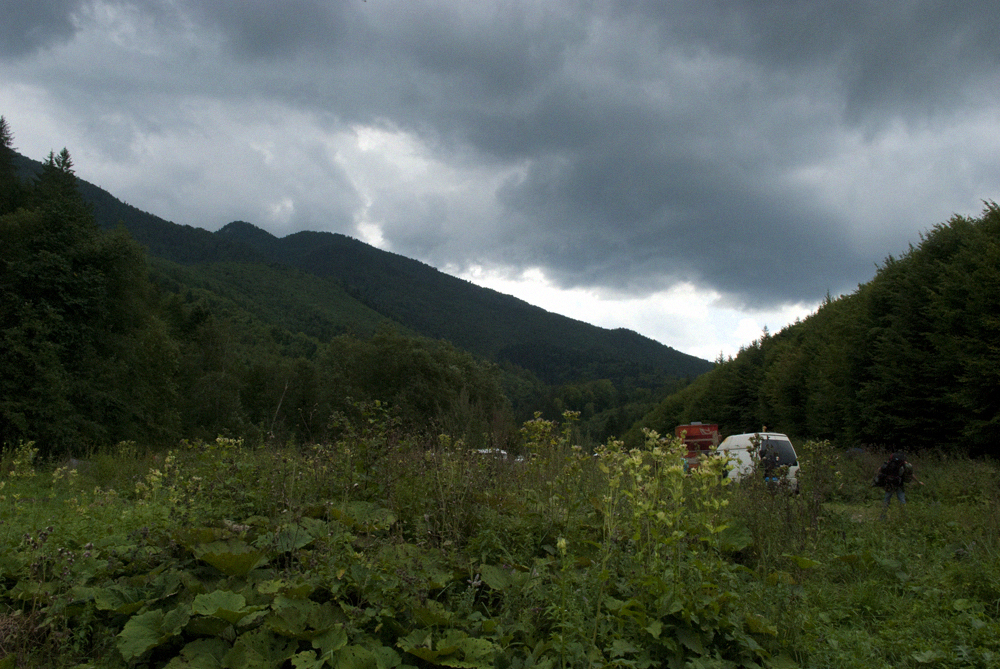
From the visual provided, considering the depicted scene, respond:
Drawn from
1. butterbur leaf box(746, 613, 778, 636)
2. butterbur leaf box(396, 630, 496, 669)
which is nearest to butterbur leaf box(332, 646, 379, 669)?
butterbur leaf box(396, 630, 496, 669)

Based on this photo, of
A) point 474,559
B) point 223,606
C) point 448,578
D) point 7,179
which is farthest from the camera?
point 7,179

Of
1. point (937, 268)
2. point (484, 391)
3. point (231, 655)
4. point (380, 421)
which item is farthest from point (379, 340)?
point (231, 655)

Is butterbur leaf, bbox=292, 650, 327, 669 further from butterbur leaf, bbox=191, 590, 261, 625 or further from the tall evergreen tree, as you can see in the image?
the tall evergreen tree

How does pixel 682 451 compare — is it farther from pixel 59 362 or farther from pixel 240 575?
pixel 59 362

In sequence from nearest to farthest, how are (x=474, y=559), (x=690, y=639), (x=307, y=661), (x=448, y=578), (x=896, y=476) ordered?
(x=307, y=661), (x=690, y=639), (x=448, y=578), (x=474, y=559), (x=896, y=476)

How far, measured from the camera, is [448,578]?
3523mm

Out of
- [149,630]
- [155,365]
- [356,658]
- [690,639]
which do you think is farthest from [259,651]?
[155,365]

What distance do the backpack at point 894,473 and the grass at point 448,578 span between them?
14.2 feet

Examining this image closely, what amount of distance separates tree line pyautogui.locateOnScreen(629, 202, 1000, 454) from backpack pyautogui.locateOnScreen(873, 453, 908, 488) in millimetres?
5529

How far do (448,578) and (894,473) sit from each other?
9629 millimetres

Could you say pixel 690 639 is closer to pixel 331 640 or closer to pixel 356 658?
pixel 356 658

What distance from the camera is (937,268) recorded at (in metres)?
20.8

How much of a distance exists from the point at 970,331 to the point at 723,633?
20320mm

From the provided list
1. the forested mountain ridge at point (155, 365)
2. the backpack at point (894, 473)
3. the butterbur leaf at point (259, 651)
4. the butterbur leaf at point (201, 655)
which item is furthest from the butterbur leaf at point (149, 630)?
the backpack at point (894, 473)
